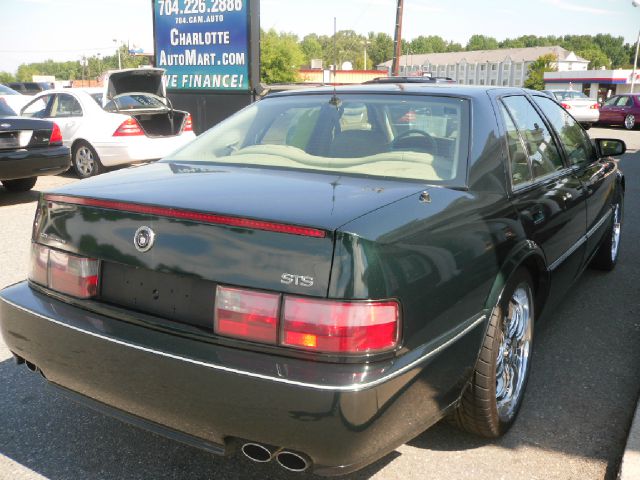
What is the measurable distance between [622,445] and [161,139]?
9.09 metres

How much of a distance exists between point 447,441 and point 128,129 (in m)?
8.63

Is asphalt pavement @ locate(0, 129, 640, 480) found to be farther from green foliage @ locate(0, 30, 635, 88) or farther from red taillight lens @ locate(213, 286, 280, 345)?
green foliage @ locate(0, 30, 635, 88)

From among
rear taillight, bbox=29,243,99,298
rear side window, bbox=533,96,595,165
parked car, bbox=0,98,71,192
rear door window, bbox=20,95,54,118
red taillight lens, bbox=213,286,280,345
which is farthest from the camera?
rear door window, bbox=20,95,54,118

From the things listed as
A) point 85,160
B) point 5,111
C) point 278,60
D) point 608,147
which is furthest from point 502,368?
point 278,60

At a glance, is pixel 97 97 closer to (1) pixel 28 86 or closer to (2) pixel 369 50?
(1) pixel 28 86

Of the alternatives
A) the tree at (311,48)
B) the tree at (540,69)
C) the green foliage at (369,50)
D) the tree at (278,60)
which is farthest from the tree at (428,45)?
the tree at (278,60)

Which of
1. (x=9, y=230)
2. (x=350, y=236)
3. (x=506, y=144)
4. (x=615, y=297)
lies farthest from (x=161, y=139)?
(x=350, y=236)

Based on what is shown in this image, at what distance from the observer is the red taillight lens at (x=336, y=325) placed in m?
1.98

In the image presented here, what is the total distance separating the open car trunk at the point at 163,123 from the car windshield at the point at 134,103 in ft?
0.52

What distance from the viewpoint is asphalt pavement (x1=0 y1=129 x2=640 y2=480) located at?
264 cm

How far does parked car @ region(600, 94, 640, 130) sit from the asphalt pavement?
2330 centimetres

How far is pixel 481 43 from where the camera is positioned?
19012cm

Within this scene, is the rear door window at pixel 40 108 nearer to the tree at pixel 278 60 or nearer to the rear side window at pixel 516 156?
the rear side window at pixel 516 156

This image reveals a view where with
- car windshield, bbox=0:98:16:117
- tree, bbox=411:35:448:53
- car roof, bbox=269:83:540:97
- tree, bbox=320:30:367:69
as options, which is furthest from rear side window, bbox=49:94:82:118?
tree, bbox=411:35:448:53
